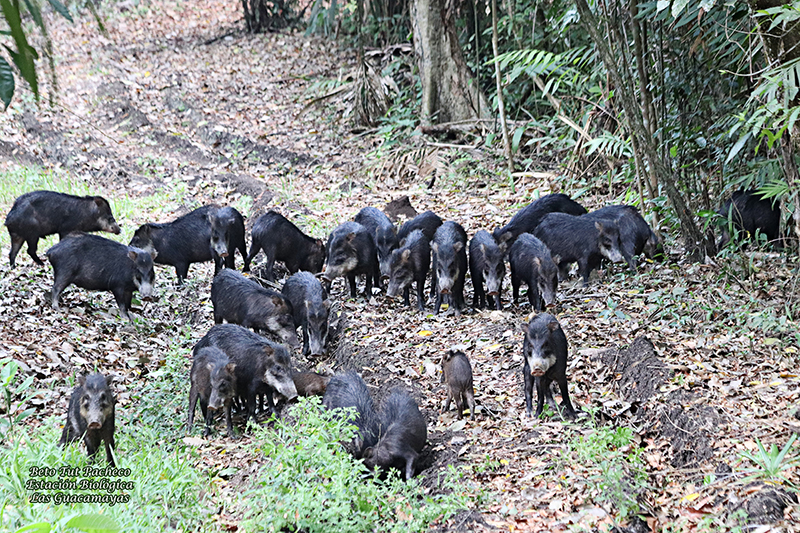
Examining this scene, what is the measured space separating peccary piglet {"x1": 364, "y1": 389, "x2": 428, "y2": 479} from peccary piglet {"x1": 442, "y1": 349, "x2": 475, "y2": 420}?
1.39 feet

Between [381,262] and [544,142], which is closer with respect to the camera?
[381,262]

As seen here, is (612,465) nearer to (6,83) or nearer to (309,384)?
(309,384)

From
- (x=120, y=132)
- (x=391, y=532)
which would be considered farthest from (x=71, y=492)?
(x=120, y=132)

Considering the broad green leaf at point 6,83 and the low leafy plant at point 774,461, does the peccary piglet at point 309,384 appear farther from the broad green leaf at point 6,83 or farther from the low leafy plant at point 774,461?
the broad green leaf at point 6,83

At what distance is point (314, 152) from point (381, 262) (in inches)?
250

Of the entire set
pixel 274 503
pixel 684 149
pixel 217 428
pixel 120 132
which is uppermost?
pixel 120 132

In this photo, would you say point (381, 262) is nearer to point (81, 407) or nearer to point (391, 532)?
point (81, 407)

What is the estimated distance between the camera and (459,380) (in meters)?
5.34

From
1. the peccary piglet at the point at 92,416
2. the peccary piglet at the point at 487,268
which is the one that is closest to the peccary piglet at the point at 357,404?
the peccary piglet at the point at 92,416

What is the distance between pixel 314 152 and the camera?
46.1ft

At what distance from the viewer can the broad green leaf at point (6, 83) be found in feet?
5.05

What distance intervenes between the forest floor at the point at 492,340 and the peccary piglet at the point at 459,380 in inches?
6.1

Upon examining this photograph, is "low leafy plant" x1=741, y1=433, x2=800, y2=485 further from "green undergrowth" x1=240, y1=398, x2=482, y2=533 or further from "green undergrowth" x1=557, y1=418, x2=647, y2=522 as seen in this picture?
"green undergrowth" x1=240, y1=398, x2=482, y2=533

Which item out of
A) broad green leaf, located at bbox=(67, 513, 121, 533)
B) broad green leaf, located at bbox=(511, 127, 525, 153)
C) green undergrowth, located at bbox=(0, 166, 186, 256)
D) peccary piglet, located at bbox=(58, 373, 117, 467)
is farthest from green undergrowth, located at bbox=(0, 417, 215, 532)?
broad green leaf, located at bbox=(511, 127, 525, 153)
